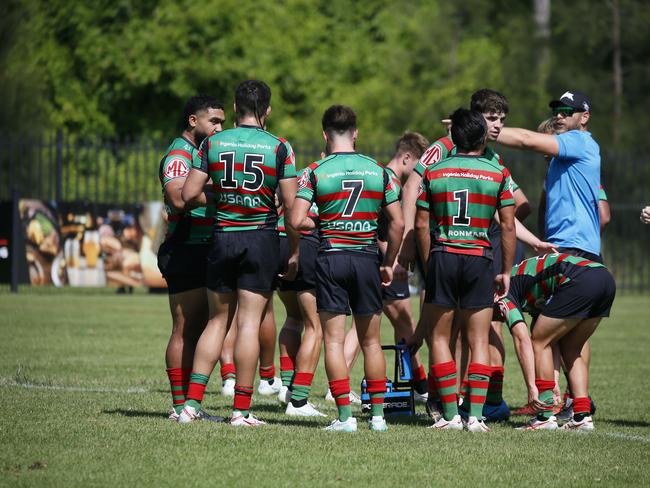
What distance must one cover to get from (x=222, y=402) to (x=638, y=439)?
11.1 ft

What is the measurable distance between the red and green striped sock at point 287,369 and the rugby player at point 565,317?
2.18 m

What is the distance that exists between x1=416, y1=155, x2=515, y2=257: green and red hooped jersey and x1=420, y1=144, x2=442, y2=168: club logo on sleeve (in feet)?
1.88

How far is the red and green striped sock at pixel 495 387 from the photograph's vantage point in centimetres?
908

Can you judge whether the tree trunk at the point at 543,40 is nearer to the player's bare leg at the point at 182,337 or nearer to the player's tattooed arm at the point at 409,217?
the player's tattooed arm at the point at 409,217

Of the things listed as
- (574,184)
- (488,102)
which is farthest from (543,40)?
(488,102)

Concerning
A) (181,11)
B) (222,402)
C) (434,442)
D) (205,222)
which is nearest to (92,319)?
(222,402)

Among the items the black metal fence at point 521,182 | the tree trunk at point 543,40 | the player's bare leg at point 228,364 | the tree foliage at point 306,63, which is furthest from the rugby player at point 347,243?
the tree trunk at point 543,40

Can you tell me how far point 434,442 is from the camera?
7.71 metres

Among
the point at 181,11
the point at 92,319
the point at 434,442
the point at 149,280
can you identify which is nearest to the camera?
the point at 434,442

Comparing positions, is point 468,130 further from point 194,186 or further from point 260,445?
point 260,445

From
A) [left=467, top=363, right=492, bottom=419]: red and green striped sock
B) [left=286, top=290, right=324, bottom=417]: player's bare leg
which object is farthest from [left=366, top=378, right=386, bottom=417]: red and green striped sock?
[left=286, top=290, right=324, bottom=417]: player's bare leg

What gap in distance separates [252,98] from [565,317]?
2.73m

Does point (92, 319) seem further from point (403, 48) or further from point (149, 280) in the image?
point (403, 48)

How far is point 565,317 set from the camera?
335 inches
